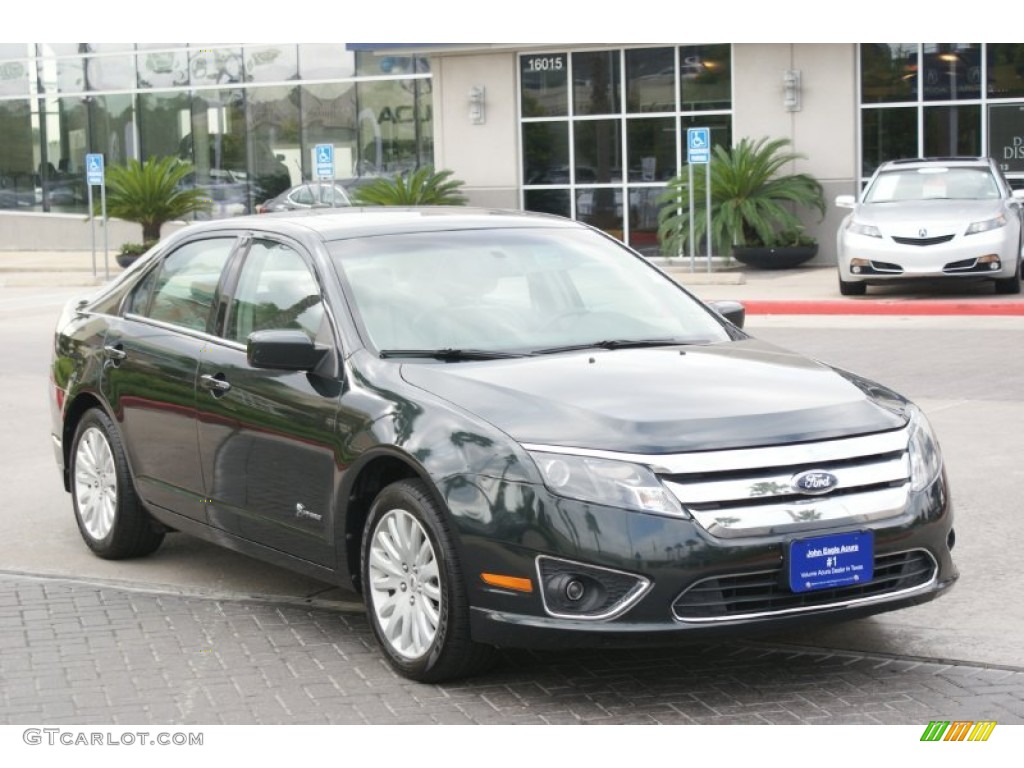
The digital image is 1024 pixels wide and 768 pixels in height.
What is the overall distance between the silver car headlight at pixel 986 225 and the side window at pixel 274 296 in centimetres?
1512

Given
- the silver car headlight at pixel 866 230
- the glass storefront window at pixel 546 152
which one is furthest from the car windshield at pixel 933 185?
the glass storefront window at pixel 546 152

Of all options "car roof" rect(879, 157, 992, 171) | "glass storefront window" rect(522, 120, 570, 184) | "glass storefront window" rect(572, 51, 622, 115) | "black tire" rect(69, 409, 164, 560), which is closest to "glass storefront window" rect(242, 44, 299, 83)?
"glass storefront window" rect(522, 120, 570, 184)

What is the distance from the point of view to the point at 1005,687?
18.2 feet

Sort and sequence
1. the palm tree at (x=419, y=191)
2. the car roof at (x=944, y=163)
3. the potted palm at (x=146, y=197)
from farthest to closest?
the potted palm at (x=146, y=197) → the palm tree at (x=419, y=191) → the car roof at (x=944, y=163)

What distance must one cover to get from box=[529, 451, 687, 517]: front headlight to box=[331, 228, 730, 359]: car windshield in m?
1.01

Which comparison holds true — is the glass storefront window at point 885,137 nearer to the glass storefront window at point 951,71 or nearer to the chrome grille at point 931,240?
the glass storefront window at point 951,71

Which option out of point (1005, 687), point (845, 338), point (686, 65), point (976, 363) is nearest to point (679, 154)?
point (686, 65)

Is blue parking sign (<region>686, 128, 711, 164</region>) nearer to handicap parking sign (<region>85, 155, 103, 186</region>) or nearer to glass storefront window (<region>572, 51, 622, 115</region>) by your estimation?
glass storefront window (<region>572, 51, 622, 115</region>)

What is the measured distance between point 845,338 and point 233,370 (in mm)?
11350

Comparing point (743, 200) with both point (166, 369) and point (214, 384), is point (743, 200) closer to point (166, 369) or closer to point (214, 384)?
point (166, 369)

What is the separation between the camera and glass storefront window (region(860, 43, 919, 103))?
27.9 meters

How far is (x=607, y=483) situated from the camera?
5.18m

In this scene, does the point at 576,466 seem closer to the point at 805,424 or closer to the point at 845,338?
the point at 805,424

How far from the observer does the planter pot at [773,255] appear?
1061 inches
